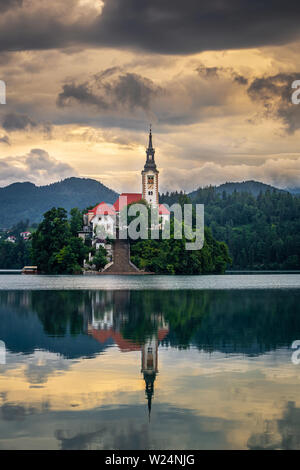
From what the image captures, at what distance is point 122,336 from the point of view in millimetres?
24797

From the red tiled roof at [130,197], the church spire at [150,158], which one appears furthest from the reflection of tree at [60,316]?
the church spire at [150,158]

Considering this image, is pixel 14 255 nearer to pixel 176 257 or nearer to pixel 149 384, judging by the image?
pixel 176 257

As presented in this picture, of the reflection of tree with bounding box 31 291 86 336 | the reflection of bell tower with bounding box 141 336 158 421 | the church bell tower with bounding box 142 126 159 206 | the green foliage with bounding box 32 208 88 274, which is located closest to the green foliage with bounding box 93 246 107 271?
the green foliage with bounding box 32 208 88 274

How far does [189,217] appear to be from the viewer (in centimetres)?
14138

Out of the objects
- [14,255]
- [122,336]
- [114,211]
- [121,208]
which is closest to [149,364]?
[122,336]

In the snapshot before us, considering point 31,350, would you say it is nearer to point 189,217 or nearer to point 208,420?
point 208,420

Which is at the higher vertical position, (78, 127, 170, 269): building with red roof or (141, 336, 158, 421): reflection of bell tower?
(78, 127, 170, 269): building with red roof

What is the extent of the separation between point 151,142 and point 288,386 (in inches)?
6387

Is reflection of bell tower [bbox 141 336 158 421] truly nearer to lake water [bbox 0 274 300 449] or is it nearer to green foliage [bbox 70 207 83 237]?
lake water [bbox 0 274 300 449]

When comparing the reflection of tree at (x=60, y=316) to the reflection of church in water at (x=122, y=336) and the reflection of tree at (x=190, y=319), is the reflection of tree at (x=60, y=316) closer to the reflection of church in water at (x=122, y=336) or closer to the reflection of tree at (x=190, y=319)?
the reflection of tree at (x=190, y=319)

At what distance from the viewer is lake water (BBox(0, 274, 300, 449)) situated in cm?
1172

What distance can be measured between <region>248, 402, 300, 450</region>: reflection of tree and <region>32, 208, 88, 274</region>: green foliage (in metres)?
106

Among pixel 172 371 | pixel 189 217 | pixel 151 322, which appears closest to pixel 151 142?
pixel 189 217

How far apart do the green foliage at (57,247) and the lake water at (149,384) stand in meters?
88.3
